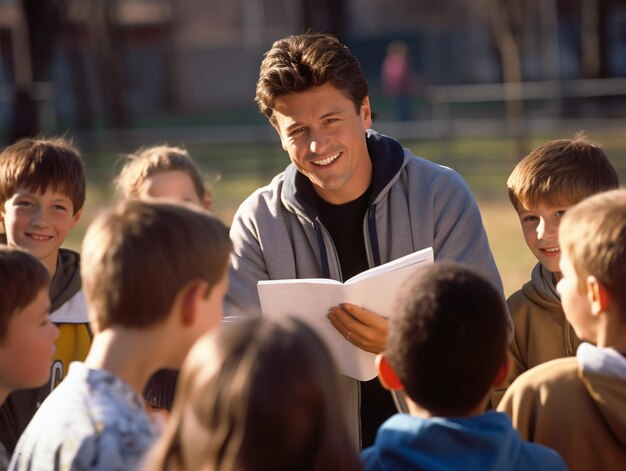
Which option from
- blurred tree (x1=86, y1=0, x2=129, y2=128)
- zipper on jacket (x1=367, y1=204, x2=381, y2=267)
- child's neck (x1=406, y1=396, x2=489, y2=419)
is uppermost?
Result: blurred tree (x1=86, y1=0, x2=129, y2=128)

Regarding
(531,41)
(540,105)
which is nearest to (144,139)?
(540,105)

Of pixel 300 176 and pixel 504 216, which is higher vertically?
pixel 300 176

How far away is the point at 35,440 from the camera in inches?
94.0

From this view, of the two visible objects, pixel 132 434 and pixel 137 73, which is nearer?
pixel 132 434

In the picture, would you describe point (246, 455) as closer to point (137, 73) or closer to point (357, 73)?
point (357, 73)

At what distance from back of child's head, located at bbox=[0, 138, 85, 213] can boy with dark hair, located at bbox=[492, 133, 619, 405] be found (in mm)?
1804

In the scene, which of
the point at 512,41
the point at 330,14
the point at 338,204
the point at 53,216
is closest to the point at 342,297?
the point at 338,204

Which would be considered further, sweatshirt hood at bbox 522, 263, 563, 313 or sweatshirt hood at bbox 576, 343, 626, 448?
sweatshirt hood at bbox 522, 263, 563, 313

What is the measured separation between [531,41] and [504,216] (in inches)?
1019

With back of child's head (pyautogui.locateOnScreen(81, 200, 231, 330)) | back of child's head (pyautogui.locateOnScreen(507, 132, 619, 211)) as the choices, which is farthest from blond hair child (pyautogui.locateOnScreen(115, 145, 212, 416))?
back of child's head (pyautogui.locateOnScreen(81, 200, 231, 330))

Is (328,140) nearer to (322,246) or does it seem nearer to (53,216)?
(322,246)

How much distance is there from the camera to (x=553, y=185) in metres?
3.90

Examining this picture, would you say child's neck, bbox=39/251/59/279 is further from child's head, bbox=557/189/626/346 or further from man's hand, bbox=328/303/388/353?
child's head, bbox=557/189/626/346

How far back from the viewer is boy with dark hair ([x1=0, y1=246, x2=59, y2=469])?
298 cm
